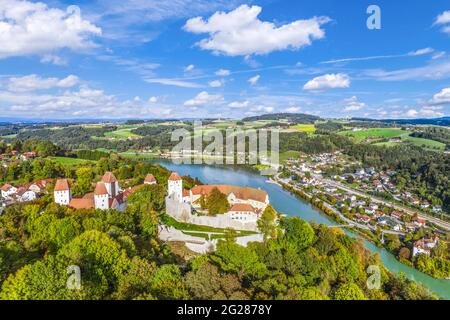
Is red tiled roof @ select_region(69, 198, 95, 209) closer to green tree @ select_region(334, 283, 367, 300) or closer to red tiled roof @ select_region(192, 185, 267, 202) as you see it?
red tiled roof @ select_region(192, 185, 267, 202)

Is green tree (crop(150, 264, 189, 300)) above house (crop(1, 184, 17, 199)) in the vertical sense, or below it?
below

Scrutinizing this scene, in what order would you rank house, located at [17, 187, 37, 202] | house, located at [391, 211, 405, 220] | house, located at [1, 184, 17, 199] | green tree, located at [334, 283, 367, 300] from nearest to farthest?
1. green tree, located at [334, 283, 367, 300]
2. house, located at [17, 187, 37, 202]
3. house, located at [1, 184, 17, 199]
4. house, located at [391, 211, 405, 220]

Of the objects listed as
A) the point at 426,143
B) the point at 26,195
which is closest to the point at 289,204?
the point at 26,195

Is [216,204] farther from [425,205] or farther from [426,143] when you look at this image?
[426,143]

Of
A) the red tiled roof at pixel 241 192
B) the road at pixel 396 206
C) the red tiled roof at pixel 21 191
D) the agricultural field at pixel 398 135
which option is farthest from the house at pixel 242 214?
the agricultural field at pixel 398 135

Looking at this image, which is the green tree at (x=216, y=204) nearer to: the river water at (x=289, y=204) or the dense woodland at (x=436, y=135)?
the river water at (x=289, y=204)

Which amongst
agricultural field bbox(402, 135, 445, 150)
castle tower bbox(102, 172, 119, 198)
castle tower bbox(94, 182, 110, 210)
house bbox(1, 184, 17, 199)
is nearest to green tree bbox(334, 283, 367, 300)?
castle tower bbox(94, 182, 110, 210)
